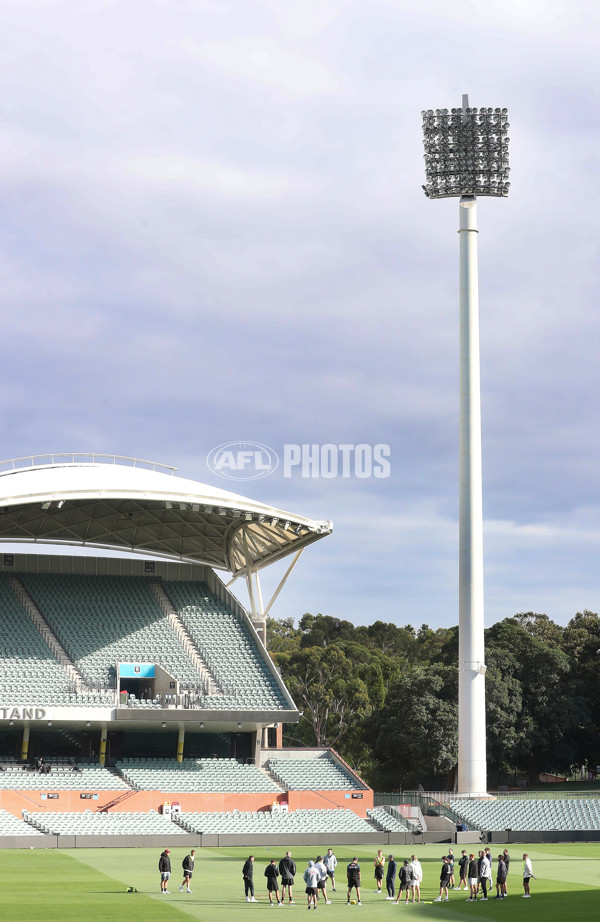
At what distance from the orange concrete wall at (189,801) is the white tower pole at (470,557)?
6.91 m

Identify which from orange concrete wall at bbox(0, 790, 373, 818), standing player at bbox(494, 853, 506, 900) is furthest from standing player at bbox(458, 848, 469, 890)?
orange concrete wall at bbox(0, 790, 373, 818)

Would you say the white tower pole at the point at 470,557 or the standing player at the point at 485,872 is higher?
the white tower pole at the point at 470,557

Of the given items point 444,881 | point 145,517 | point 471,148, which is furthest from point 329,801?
point 471,148

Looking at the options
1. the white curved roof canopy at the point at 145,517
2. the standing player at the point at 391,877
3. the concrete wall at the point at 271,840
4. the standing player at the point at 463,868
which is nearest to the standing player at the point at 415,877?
the standing player at the point at 391,877

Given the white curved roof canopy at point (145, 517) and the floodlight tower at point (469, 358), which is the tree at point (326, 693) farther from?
the floodlight tower at point (469, 358)

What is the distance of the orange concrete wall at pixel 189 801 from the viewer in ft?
178

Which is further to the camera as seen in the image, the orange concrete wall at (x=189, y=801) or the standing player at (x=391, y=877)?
the orange concrete wall at (x=189, y=801)

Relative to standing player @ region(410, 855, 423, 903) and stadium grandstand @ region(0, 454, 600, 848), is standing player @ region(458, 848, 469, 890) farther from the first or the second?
stadium grandstand @ region(0, 454, 600, 848)

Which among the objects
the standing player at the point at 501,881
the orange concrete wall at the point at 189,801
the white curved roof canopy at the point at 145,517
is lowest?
the standing player at the point at 501,881

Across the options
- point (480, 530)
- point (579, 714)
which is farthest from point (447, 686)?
point (480, 530)

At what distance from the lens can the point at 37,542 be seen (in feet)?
228

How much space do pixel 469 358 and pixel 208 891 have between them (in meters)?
38.8

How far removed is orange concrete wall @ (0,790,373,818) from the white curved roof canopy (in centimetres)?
1426

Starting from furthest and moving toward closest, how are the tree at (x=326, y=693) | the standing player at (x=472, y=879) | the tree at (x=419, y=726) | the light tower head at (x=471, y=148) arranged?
the tree at (x=326, y=693) < the tree at (x=419, y=726) < the light tower head at (x=471, y=148) < the standing player at (x=472, y=879)
